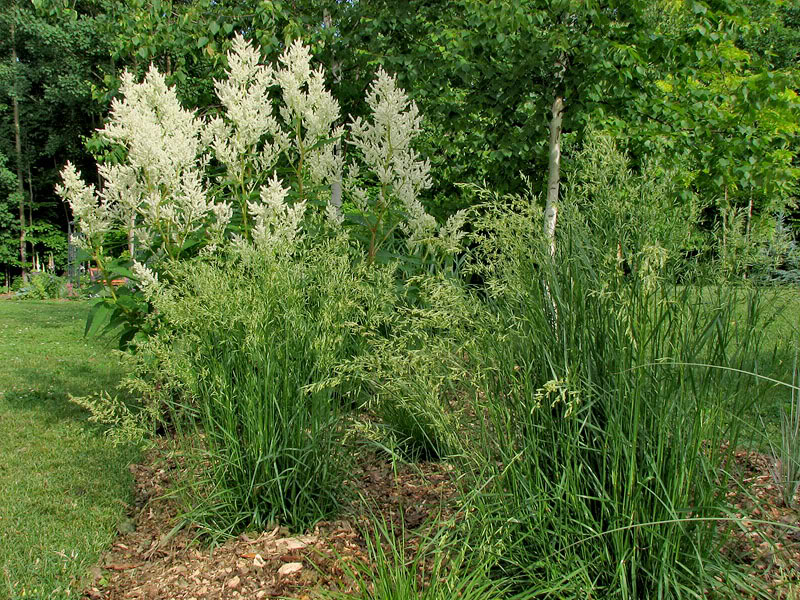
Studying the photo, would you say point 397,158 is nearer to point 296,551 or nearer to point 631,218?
point 631,218

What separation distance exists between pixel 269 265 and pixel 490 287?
1.04 meters

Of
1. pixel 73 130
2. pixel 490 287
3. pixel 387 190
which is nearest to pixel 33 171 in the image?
pixel 73 130

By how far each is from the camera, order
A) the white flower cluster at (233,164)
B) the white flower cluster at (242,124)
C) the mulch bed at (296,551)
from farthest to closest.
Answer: the white flower cluster at (242,124) < the white flower cluster at (233,164) < the mulch bed at (296,551)

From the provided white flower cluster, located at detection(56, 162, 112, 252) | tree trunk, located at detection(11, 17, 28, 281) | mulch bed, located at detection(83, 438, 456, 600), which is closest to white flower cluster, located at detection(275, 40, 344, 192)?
white flower cluster, located at detection(56, 162, 112, 252)

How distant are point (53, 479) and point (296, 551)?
190 centimetres

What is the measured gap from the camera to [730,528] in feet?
6.35

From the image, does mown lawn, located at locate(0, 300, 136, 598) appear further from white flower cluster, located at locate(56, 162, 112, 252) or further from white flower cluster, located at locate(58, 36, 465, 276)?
white flower cluster, located at locate(58, 36, 465, 276)

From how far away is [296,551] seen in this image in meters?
2.53

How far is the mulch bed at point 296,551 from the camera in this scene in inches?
88.4

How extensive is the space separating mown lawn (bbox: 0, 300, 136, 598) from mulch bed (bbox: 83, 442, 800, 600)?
15cm

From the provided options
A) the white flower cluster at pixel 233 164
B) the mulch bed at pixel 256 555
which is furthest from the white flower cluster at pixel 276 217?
the mulch bed at pixel 256 555

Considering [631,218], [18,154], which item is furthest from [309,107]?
[18,154]

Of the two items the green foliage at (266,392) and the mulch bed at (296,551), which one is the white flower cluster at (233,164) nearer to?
the green foliage at (266,392)

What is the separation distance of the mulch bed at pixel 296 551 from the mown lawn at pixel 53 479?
0.49 ft
